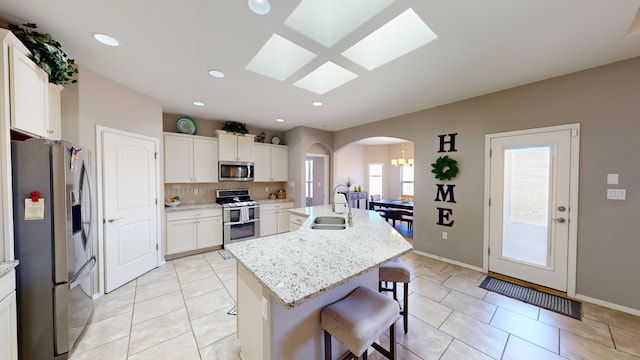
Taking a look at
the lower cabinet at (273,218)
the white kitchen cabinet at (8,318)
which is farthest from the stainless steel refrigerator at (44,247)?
the lower cabinet at (273,218)

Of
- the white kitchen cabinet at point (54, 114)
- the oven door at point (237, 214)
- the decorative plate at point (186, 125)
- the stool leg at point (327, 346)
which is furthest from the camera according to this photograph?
the oven door at point (237, 214)

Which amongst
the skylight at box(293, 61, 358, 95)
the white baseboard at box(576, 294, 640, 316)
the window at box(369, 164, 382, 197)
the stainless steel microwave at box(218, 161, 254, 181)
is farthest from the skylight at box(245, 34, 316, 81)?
the window at box(369, 164, 382, 197)

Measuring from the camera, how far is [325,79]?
288 cm

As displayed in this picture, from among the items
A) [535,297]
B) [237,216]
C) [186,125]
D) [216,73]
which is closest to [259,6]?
[216,73]

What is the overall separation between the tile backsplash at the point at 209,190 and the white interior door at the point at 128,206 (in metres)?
0.94

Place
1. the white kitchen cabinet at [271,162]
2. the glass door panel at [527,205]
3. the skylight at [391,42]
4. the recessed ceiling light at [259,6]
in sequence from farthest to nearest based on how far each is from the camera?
1. the white kitchen cabinet at [271,162]
2. the glass door panel at [527,205]
3. the skylight at [391,42]
4. the recessed ceiling light at [259,6]

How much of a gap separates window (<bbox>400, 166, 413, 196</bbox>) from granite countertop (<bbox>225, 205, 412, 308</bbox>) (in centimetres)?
614

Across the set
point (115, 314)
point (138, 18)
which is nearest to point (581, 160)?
point (138, 18)

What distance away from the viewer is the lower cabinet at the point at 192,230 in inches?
144

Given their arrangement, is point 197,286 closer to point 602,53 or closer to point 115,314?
point 115,314

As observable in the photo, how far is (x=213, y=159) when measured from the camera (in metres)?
4.29

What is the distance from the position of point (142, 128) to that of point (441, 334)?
4.31 meters

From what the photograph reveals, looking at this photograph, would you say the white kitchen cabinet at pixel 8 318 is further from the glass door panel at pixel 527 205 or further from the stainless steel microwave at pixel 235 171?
the glass door panel at pixel 527 205

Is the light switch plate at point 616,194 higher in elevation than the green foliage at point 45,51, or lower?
lower
